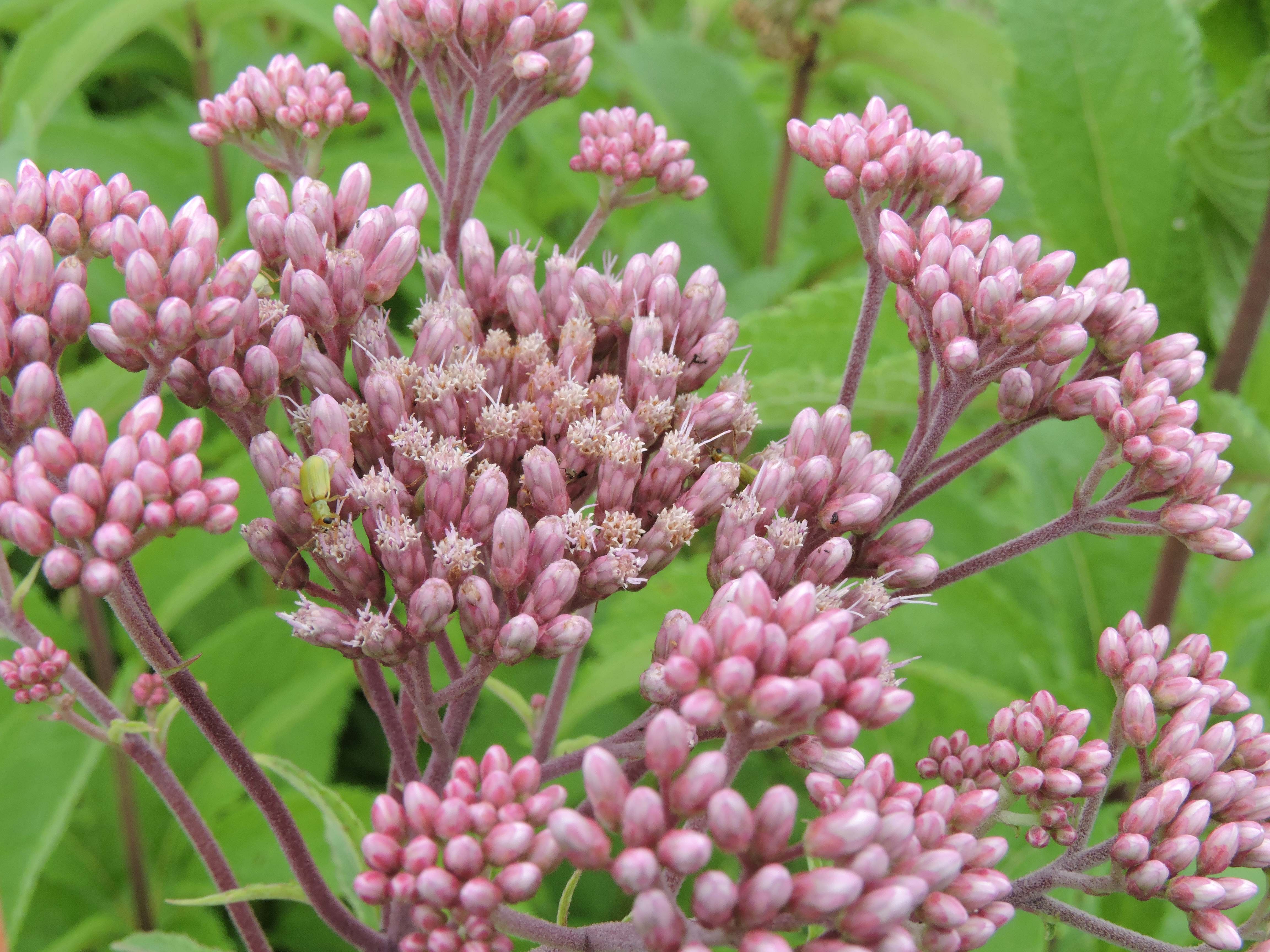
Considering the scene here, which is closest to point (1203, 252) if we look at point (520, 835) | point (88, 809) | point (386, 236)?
point (386, 236)

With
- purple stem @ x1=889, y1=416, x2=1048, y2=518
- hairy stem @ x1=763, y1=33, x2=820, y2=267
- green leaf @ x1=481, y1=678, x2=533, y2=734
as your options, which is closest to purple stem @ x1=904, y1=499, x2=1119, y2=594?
purple stem @ x1=889, y1=416, x2=1048, y2=518

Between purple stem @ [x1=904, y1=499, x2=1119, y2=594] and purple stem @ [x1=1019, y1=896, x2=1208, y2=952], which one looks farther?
purple stem @ [x1=904, y1=499, x2=1119, y2=594]

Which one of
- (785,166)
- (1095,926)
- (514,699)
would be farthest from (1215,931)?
(785,166)

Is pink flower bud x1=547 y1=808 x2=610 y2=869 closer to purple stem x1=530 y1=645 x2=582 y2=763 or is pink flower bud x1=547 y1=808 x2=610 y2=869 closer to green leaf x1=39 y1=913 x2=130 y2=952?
purple stem x1=530 y1=645 x2=582 y2=763

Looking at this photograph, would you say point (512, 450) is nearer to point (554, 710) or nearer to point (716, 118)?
point (554, 710)

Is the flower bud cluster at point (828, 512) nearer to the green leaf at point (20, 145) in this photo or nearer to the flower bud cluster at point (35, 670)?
the flower bud cluster at point (35, 670)

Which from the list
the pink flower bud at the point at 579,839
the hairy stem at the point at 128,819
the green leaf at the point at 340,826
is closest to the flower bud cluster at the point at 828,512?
the pink flower bud at the point at 579,839

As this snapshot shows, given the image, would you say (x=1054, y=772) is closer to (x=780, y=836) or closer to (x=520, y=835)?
(x=780, y=836)
